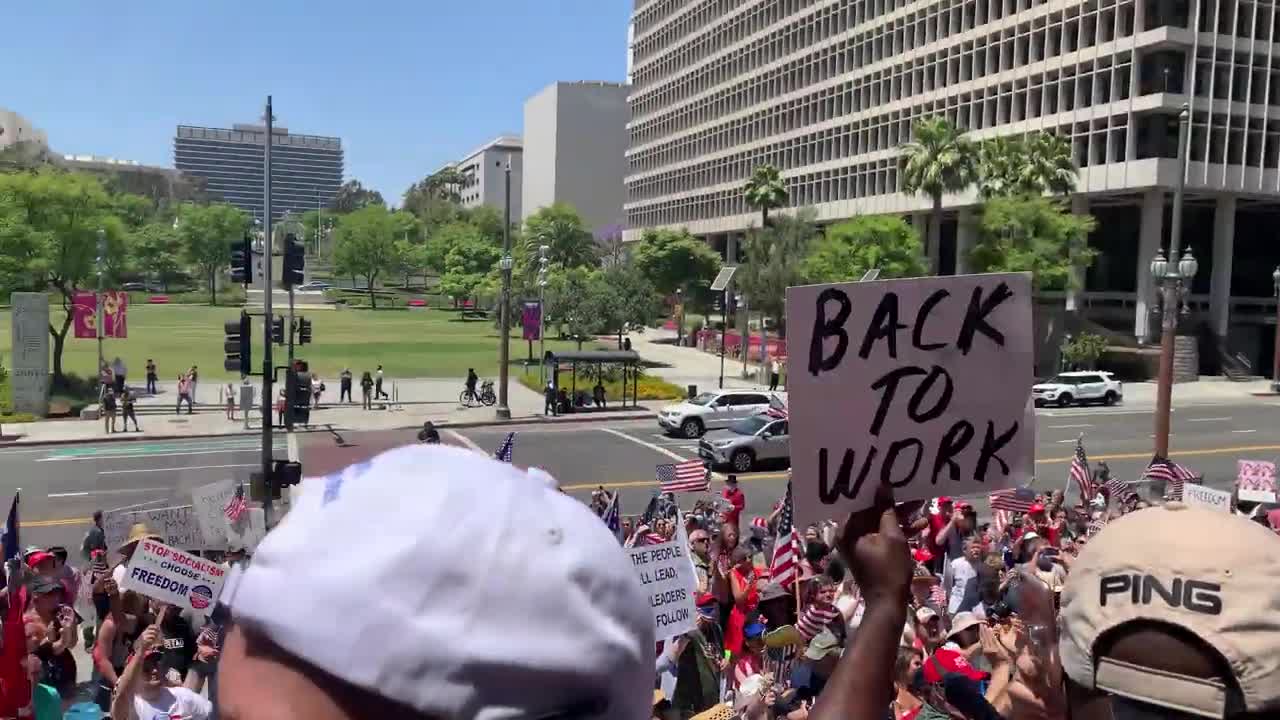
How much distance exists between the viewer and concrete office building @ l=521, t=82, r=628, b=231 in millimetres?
129250

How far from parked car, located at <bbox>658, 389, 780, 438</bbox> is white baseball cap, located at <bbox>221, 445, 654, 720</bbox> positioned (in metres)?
→ 30.9

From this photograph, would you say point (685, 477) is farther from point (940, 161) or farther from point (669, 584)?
point (940, 161)

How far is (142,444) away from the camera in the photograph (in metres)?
30.2

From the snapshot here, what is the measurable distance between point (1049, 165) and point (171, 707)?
48.8 metres

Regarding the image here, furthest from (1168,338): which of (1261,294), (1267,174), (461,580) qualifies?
(1261,294)

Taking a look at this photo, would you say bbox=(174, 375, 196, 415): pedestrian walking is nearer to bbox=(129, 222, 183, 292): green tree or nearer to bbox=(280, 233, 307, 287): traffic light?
bbox=(280, 233, 307, 287): traffic light

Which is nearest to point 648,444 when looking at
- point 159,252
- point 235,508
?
point 235,508

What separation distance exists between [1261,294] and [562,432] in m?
42.9

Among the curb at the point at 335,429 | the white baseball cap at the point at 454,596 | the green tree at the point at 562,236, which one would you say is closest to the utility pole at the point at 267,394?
the curb at the point at 335,429

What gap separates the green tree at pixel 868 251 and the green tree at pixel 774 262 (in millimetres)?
3740

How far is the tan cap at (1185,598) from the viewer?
179 cm

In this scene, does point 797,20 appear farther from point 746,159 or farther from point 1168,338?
point 1168,338

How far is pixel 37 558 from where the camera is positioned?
27.6 feet

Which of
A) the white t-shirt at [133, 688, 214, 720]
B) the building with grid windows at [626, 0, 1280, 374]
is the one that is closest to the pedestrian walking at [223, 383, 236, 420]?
the white t-shirt at [133, 688, 214, 720]
